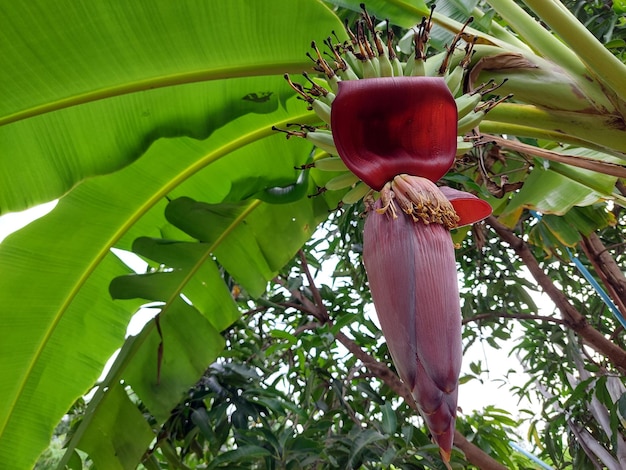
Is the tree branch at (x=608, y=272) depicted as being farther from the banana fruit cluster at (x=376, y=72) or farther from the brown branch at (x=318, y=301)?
the banana fruit cluster at (x=376, y=72)

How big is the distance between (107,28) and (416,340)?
615 mm

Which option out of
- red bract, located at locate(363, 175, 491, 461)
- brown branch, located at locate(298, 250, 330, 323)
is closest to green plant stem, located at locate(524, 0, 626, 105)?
red bract, located at locate(363, 175, 491, 461)

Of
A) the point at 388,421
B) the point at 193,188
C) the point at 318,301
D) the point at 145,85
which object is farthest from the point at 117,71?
the point at 318,301

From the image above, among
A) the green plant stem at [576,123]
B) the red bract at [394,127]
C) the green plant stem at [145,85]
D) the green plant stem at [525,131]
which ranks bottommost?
the red bract at [394,127]

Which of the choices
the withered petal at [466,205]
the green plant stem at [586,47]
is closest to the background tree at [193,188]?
the green plant stem at [586,47]

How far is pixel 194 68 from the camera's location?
2.78 ft

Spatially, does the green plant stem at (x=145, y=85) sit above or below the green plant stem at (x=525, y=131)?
above

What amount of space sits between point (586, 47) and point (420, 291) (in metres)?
0.37

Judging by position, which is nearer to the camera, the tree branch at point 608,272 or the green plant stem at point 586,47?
the green plant stem at point 586,47

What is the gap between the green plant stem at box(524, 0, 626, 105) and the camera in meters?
0.62

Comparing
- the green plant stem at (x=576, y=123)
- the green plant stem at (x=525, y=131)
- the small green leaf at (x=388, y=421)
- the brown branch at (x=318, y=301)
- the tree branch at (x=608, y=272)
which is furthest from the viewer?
the brown branch at (x=318, y=301)

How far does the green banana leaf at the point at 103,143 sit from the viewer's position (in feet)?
2.61

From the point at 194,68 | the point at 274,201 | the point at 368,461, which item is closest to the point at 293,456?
the point at 368,461

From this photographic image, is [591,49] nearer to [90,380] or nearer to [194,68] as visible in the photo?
[194,68]
